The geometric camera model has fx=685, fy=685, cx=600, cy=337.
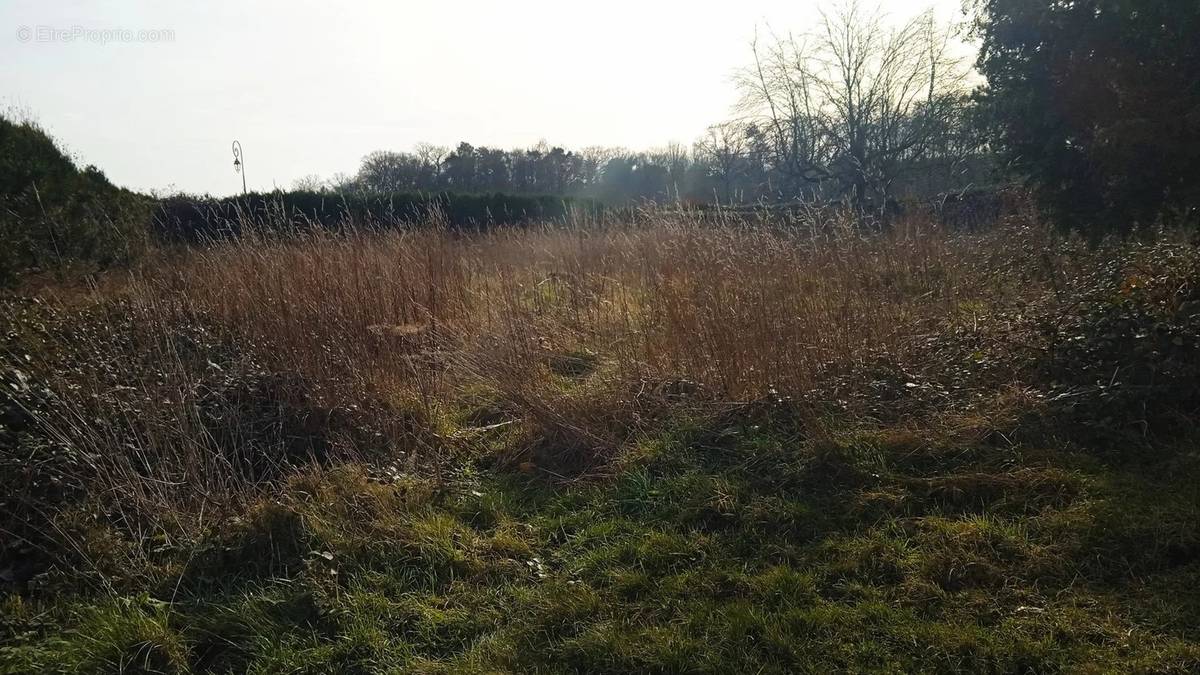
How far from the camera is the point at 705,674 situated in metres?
2.26

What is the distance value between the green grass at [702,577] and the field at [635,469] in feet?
0.04

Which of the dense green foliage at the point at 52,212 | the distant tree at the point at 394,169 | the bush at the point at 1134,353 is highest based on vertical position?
the distant tree at the point at 394,169

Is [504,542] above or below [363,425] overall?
below

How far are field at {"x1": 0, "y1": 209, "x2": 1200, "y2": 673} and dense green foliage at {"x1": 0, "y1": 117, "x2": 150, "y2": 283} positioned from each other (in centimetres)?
42

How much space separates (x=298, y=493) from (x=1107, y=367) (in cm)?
432

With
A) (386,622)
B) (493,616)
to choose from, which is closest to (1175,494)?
(493,616)

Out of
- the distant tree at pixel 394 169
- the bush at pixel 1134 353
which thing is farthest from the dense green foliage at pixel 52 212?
the distant tree at pixel 394 169

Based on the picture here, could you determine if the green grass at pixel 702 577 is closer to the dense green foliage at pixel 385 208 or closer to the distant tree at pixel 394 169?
the dense green foliage at pixel 385 208

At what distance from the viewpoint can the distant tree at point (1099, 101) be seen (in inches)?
156

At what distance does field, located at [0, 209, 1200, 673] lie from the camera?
2.49 metres

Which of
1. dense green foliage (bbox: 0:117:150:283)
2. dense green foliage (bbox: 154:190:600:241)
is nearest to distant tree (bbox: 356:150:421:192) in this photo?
dense green foliage (bbox: 154:190:600:241)

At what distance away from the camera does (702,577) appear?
2.78 metres

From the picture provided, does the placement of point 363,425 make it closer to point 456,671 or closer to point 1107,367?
point 456,671

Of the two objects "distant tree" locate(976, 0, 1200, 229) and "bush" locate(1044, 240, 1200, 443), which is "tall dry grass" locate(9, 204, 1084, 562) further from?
"distant tree" locate(976, 0, 1200, 229)
